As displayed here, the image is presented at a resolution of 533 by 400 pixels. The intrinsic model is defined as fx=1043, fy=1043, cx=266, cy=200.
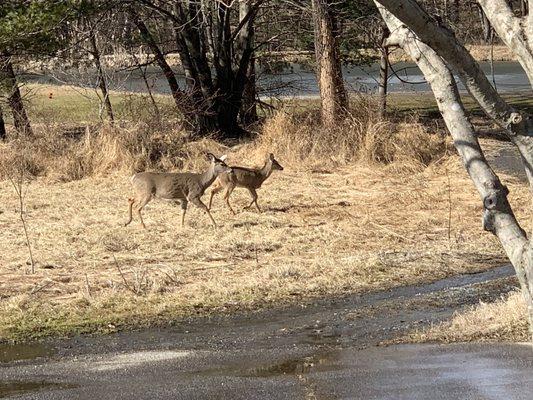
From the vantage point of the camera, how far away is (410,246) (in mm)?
13992

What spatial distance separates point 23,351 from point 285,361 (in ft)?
8.38

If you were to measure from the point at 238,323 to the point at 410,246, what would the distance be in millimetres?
4200

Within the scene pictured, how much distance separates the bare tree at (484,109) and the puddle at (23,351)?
4588mm

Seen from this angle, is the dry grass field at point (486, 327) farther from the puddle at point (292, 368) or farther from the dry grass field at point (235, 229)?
the dry grass field at point (235, 229)

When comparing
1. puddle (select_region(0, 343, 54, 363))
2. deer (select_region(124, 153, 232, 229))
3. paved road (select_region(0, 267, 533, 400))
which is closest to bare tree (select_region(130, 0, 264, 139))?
deer (select_region(124, 153, 232, 229))

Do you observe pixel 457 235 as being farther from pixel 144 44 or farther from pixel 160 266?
pixel 144 44

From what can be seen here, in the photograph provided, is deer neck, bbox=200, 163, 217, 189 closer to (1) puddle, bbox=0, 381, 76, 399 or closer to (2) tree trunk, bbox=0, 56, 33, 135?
(2) tree trunk, bbox=0, 56, 33, 135

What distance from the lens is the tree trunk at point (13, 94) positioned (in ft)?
72.9

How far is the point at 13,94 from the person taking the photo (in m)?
23.1

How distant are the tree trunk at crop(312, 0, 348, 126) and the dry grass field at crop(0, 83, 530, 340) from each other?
0.70 meters

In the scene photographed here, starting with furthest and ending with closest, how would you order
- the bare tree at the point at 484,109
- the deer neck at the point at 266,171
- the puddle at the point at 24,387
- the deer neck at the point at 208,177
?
1. the deer neck at the point at 266,171
2. the deer neck at the point at 208,177
3. the puddle at the point at 24,387
4. the bare tree at the point at 484,109

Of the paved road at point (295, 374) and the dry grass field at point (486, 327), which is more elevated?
the paved road at point (295, 374)

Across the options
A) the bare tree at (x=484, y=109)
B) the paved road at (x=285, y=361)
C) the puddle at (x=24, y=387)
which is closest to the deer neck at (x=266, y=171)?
the paved road at (x=285, y=361)

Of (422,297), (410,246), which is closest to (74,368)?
(422,297)
